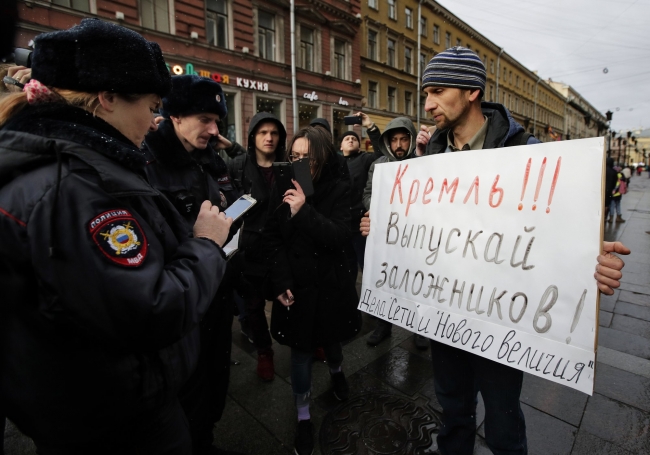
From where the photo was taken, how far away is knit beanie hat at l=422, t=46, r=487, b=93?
1553 mm

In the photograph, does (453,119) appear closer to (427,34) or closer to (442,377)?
(442,377)

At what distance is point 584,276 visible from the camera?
117 cm

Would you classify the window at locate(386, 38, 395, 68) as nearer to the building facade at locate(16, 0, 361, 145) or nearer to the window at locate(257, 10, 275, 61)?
the building facade at locate(16, 0, 361, 145)

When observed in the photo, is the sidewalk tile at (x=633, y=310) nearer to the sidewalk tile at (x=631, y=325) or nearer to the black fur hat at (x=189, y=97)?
the sidewalk tile at (x=631, y=325)

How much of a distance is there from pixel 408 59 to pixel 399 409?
25.8 metres

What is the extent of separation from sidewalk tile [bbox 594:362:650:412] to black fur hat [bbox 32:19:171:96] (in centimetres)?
316

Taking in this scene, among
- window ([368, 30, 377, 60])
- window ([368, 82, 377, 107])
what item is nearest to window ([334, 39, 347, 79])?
window ([368, 82, 377, 107])

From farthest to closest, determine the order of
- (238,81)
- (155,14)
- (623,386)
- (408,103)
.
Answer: (408,103), (238,81), (155,14), (623,386)

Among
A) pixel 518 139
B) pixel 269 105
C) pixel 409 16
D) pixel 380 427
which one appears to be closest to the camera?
pixel 518 139

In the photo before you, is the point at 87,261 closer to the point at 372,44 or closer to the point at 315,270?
the point at 315,270

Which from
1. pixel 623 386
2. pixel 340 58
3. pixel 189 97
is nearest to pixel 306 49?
pixel 340 58

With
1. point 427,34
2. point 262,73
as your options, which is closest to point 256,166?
point 262,73

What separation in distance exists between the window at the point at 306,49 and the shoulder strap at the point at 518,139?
1652 cm

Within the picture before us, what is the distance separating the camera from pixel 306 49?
1681 centimetres
